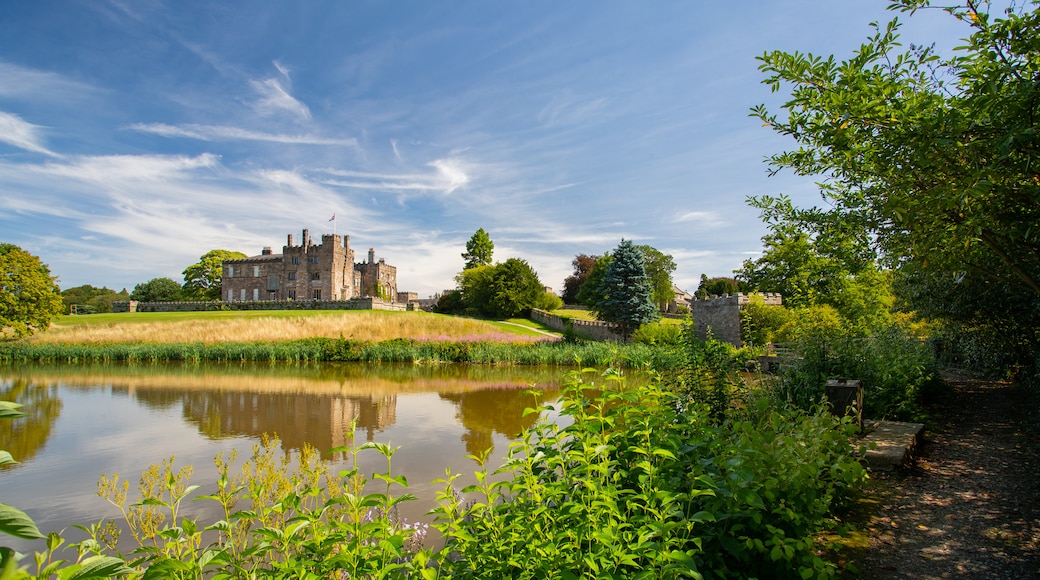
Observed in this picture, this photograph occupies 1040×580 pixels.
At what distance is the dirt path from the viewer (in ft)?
10.5

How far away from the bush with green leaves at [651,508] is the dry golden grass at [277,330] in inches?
959

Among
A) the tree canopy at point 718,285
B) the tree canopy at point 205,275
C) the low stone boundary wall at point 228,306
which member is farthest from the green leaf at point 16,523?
the tree canopy at point 205,275

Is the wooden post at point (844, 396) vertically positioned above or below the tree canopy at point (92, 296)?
below

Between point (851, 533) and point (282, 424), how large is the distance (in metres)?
9.81

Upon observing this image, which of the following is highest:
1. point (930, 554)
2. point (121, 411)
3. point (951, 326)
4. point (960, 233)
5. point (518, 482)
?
point (960, 233)

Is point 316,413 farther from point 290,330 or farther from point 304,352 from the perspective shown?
point 290,330

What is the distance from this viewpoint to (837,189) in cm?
599

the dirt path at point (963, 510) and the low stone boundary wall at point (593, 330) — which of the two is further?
the low stone boundary wall at point (593, 330)

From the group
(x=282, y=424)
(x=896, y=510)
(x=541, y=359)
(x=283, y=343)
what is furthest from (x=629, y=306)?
(x=896, y=510)

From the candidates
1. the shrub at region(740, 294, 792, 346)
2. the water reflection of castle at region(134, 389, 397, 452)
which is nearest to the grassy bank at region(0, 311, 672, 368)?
the shrub at region(740, 294, 792, 346)

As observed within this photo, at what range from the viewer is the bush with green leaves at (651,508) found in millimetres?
2252

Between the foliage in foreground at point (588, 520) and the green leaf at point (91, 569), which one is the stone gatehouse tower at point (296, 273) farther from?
the green leaf at point (91, 569)

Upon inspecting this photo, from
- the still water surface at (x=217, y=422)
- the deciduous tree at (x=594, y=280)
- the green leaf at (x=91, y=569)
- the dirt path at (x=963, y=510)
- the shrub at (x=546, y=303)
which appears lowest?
the still water surface at (x=217, y=422)

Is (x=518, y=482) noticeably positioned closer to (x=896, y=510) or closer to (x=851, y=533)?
(x=851, y=533)
